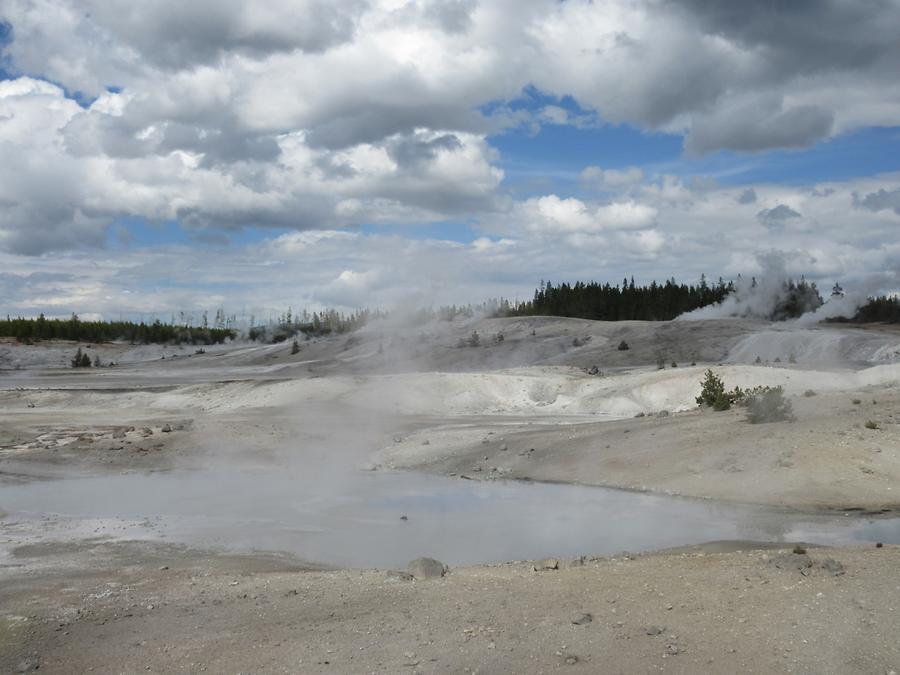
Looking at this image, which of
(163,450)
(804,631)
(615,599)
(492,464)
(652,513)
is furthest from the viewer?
(163,450)

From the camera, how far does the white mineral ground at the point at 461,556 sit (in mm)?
7660

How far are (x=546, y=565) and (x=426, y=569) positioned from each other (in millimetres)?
1533

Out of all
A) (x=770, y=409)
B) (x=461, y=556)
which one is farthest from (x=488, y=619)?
(x=770, y=409)

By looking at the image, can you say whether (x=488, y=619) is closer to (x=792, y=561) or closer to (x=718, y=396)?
(x=792, y=561)

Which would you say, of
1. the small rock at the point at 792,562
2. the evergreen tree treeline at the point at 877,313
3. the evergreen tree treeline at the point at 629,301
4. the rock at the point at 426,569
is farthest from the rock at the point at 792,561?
the evergreen tree treeline at the point at 629,301

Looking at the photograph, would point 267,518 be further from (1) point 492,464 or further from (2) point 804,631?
(2) point 804,631

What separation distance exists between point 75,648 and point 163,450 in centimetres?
1753

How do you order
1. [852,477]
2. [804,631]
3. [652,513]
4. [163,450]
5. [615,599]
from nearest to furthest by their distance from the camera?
1. [804,631]
2. [615,599]
3. [652,513]
4. [852,477]
5. [163,450]

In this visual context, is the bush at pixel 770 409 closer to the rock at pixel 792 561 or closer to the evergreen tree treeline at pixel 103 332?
the rock at pixel 792 561

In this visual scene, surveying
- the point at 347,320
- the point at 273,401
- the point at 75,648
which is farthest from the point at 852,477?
the point at 347,320

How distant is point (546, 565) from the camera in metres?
10.5

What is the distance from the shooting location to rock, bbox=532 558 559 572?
34.0 ft

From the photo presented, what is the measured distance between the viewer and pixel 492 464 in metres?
21.4

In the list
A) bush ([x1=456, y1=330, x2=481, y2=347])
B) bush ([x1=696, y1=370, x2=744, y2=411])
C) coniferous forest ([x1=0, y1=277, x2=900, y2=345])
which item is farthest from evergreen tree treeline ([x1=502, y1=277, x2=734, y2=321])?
bush ([x1=696, y1=370, x2=744, y2=411])
